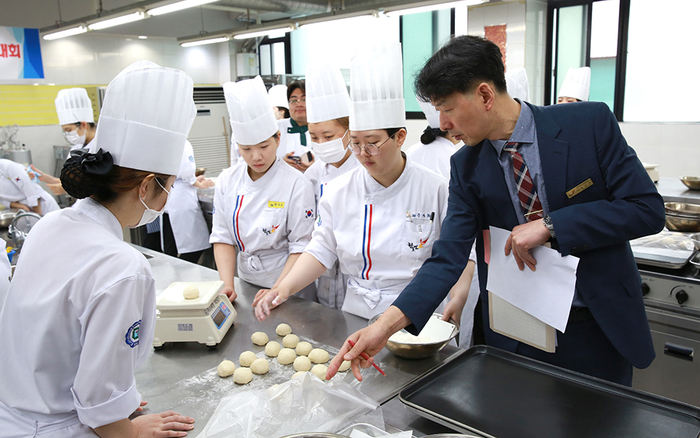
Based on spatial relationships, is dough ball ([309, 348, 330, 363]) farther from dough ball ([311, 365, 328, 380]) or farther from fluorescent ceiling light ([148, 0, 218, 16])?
fluorescent ceiling light ([148, 0, 218, 16])

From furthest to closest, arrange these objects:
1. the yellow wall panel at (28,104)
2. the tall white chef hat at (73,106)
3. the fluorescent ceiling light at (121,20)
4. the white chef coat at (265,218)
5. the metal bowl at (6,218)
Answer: the yellow wall panel at (28,104), the fluorescent ceiling light at (121,20), the tall white chef hat at (73,106), the metal bowl at (6,218), the white chef coat at (265,218)

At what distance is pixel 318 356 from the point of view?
153 centimetres

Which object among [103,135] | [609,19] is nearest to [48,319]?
[103,135]

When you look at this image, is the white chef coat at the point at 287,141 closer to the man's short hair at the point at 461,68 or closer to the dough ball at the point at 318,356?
the dough ball at the point at 318,356

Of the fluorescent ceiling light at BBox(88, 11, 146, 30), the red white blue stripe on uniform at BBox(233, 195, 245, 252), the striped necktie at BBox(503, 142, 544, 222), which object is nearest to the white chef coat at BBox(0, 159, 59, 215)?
the fluorescent ceiling light at BBox(88, 11, 146, 30)

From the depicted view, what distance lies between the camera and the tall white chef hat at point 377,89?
1.80 m

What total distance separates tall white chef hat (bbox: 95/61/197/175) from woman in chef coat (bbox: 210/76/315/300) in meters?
1.00

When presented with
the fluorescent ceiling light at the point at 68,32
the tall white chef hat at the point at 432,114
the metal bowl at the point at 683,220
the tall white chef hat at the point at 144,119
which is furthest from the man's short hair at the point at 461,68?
the fluorescent ceiling light at the point at 68,32

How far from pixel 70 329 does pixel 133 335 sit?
12 centimetres

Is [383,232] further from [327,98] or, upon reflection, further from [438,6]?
[438,6]

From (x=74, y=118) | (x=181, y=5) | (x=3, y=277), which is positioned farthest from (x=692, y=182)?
(x=74, y=118)

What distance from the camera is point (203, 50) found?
8312mm

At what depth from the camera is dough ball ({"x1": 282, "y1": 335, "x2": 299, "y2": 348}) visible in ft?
5.33

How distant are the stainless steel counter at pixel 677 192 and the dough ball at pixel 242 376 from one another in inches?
112
